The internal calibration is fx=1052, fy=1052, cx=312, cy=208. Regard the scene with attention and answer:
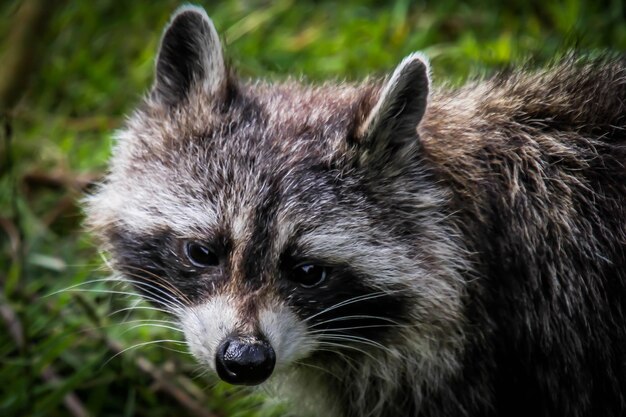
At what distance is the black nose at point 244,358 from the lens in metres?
4.75

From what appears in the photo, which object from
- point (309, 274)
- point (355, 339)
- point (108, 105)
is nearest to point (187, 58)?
point (309, 274)

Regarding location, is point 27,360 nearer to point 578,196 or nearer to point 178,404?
point 178,404

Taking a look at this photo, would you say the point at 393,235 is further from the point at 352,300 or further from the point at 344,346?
the point at 344,346

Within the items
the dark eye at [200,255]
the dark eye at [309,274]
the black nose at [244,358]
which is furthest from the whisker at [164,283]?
the dark eye at [309,274]

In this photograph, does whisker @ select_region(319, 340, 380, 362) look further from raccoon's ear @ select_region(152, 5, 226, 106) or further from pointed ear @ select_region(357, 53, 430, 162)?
raccoon's ear @ select_region(152, 5, 226, 106)

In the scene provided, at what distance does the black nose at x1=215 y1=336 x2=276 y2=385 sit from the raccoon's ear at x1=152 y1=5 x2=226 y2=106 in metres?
1.45

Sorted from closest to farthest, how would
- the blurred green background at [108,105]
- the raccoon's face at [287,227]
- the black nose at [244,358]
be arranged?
the black nose at [244,358] → the raccoon's face at [287,227] → the blurred green background at [108,105]

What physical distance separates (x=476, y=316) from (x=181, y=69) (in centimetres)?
204

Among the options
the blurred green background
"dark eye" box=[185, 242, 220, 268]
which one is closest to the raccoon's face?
"dark eye" box=[185, 242, 220, 268]

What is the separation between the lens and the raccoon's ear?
18.0 ft

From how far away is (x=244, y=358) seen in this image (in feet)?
15.5

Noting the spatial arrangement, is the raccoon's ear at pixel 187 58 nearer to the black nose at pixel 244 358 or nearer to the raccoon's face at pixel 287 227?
the raccoon's face at pixel 287 227

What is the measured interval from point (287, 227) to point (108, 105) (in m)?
4.49

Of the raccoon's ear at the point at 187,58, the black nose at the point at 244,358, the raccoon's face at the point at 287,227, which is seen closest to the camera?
the black nose at the point at 244,358
